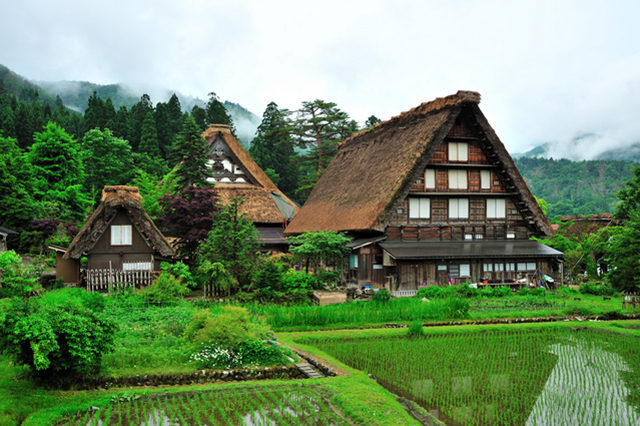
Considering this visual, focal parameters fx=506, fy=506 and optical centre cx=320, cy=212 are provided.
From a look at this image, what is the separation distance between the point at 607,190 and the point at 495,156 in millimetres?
64764

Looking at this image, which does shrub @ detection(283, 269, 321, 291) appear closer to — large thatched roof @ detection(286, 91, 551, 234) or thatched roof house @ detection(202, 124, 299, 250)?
large thatched roof @ detection(286, 91, 551, 234)

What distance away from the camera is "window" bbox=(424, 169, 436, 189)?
23234 millimetres

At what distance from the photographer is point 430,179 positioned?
23.3 m

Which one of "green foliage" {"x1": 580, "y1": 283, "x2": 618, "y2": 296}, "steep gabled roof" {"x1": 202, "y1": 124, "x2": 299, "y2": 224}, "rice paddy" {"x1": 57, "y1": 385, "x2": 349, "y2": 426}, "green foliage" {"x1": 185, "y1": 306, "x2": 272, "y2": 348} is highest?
"steep gabled roof" {"x1": 202, "y1": 124, "x2": 299, "y2": 224}

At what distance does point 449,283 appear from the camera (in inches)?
870

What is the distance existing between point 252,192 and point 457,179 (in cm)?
1469

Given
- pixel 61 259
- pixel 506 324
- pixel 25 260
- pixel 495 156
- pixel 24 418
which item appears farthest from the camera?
pixel 25 260

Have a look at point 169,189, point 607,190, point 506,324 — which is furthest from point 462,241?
point 607,190

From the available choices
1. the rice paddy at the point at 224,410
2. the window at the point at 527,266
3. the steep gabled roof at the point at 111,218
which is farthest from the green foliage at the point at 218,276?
the window at the point at 527,266

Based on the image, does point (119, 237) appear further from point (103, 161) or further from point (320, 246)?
point (103, 161)

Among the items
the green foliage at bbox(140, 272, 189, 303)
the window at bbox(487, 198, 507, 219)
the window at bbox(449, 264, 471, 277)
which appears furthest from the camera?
the window at bbox(487, 198, 507, 219)

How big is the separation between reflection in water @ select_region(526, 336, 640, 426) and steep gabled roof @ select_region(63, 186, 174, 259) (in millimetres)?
14312

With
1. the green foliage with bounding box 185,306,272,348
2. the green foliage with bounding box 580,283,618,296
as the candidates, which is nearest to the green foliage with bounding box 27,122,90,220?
the green foliage with bounding box 185,306,272,348

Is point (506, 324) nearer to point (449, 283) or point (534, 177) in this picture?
point (449, 283)
